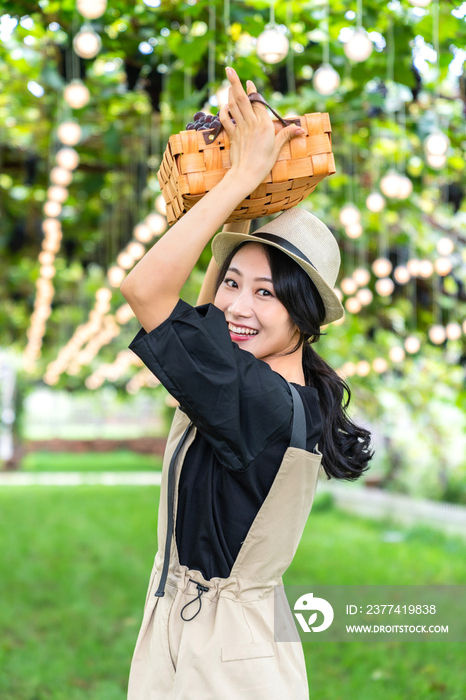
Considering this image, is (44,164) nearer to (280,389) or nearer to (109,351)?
(280,389)

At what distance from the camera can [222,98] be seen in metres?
2.34

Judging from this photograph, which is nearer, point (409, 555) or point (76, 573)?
point (76, 573)

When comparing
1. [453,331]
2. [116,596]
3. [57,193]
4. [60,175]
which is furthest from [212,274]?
[453,331]

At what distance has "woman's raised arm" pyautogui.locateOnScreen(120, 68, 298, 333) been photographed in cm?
102

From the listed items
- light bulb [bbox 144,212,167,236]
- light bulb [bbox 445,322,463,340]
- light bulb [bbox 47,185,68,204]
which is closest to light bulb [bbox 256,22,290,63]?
light bulb [bbox 144,212,167,236]

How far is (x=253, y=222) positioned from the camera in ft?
11.9

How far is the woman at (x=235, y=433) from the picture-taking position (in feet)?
3.35

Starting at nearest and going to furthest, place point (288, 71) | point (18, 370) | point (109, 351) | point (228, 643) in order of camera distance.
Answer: point (228, 643)
point (288, 71)
point (109, 351)
point (18, 370)

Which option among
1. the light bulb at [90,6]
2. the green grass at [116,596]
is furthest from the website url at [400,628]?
the light bulb at [90,6]

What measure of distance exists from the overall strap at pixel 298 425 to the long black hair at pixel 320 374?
16 centimetres

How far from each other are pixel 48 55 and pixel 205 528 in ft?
11.4

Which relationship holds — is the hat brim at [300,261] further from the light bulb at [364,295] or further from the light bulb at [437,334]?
the light bulb at [437,334]

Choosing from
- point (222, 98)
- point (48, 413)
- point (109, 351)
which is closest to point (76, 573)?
point (222, 98)

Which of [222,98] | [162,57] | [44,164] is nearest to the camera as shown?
[222,98]
